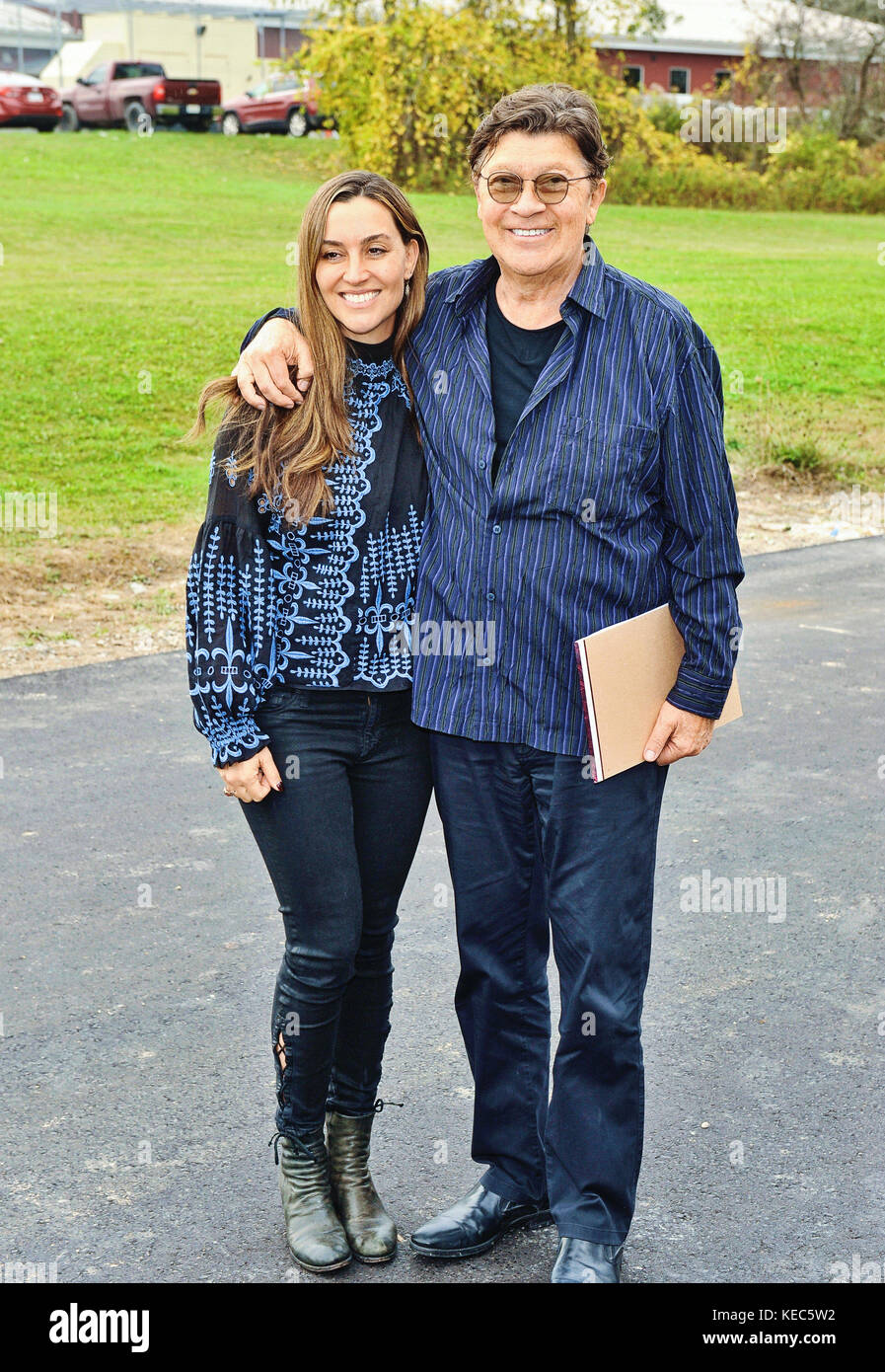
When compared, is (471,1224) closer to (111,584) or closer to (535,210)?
(535,210)

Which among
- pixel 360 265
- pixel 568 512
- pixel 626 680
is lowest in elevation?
pixel 626 680

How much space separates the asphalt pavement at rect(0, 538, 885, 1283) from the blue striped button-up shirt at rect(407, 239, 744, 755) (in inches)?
43.5

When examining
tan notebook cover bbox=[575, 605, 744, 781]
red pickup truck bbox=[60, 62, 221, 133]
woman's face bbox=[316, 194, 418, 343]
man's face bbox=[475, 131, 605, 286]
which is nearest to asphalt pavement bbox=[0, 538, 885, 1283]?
tan notebook cover bbox=[575, 605, 744, 781]

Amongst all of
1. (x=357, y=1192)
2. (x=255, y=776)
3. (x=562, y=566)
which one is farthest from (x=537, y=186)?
(x=357, y=1192)

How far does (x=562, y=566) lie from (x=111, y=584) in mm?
6127

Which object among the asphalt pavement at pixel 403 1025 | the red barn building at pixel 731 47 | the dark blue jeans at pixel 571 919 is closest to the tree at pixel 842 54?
the red barn building at pixel 731 47

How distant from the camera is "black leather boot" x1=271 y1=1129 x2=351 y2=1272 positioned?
Answer: 3049 millimetres

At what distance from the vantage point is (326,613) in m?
2.95

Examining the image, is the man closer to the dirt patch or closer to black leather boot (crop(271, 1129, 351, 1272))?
black leather boot (crop(271, 1129, 351, 1272))

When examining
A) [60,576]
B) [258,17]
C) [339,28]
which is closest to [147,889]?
[60,576]

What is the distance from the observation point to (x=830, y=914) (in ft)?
15.5

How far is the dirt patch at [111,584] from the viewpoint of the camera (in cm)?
759

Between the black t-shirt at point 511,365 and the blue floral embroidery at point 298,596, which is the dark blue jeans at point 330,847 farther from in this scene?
the black t-shirt at point 511,365
